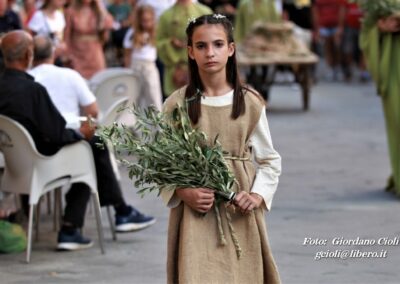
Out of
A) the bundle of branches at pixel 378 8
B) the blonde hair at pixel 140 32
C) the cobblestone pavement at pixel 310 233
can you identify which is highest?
the bundle of branches at pixel 378 8

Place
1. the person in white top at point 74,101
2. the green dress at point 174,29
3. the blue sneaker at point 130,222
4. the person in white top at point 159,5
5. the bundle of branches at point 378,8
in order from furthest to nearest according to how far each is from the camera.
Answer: the person in white top at point 159,5 < the green dress at point 174,29 < the bundle of branches at point 378,8 < the blue sneaker at point 130,222 < the person in white top at point 74,101

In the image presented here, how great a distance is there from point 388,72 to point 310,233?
219 cm

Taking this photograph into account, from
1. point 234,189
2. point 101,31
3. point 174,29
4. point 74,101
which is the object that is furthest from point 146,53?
point 234,189

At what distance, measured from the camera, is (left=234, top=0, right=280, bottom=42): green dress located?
755 inches

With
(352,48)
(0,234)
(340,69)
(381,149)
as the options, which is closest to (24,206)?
(0,234)

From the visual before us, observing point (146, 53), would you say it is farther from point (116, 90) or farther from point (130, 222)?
point (130, 222)

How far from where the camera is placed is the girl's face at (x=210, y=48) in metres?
5.92

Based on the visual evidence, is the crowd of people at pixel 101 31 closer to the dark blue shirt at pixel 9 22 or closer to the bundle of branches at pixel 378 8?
the dark blue shirt at pixel 9 22

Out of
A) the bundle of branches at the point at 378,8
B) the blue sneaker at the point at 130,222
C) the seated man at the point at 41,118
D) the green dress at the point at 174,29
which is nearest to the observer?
the seated man at the point at 41,118

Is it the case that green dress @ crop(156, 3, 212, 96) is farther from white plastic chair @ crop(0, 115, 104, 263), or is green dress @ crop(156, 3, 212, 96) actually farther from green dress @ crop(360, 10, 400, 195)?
white plastic chair @ crop(0, 115, 104, 263)

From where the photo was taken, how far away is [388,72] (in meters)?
10.9

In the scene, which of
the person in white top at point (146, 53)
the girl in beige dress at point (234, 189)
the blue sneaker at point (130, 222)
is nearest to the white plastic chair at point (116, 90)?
the blue sneaker at point (130, 222)

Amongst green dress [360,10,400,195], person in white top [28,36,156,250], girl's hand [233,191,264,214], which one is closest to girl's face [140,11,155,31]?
green dress [360,10,400,195]

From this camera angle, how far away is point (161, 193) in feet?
19.6
